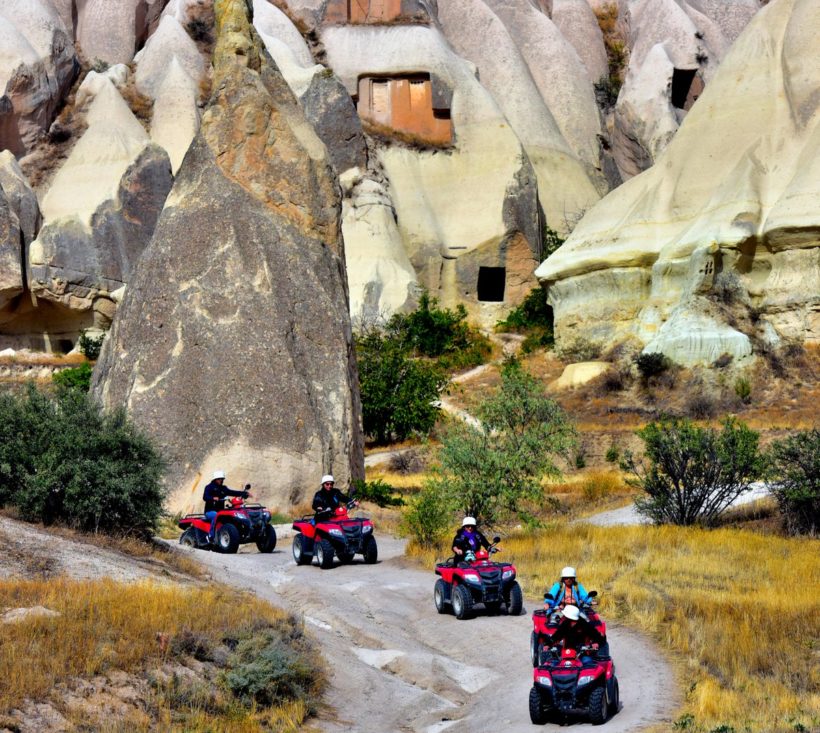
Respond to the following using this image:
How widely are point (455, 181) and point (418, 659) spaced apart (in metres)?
39.4

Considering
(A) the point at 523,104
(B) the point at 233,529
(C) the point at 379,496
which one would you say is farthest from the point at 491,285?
(B) the point at 233,529

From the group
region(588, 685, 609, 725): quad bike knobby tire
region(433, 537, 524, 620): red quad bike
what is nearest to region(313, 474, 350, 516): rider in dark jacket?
region(433, 537, 524, 620): red quad bike

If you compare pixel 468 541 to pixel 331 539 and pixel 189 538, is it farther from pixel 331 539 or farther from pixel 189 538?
pixel 189 538

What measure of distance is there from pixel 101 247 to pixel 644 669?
36.0 metres

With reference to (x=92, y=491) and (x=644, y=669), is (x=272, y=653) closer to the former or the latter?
(x=644, y=669)

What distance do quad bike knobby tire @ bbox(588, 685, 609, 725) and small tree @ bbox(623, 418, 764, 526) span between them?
32.1 feet

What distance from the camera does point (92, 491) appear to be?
44.3 feet

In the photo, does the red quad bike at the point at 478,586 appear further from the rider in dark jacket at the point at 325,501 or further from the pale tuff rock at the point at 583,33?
the pale tuff rock at the point at 583,33

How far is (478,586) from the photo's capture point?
38.0 feet

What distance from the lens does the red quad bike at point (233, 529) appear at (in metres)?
15.4

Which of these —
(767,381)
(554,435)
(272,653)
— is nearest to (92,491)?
(272,653)

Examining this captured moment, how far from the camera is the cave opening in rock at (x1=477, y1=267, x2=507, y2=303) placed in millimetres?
47562

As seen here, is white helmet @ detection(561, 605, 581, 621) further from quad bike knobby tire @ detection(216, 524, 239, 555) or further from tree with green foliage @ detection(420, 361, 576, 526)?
tree with green foliage @ detection(420, 361, 576, 526)

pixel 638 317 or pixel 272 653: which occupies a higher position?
pixel 638 317
